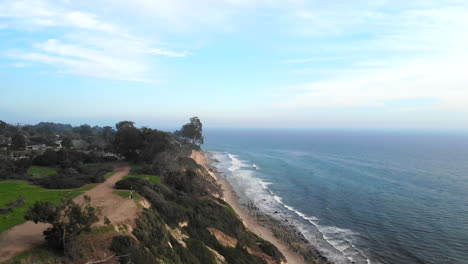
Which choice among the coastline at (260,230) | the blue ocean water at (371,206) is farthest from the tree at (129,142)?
the blue ocean water at (371,206)

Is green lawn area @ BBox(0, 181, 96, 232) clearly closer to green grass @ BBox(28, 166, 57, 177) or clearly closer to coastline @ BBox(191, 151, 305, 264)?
green grass @ BBox(28, 166, 57, 177)

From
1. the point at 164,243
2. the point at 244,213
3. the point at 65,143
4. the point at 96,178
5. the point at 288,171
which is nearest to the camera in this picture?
the point at 164,243

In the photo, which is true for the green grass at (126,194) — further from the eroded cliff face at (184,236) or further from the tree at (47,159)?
the tree at (47,159)

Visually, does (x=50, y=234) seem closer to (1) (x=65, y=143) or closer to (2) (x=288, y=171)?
(1) (x=65, y=143)

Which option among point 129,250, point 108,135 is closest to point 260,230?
point 129,250

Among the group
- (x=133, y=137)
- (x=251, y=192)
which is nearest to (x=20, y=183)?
(x=133, y=137)

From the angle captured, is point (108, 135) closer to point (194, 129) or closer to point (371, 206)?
point (194, 129)

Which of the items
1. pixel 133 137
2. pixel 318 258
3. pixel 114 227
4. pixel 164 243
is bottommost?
pixel 318 258
